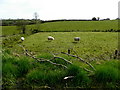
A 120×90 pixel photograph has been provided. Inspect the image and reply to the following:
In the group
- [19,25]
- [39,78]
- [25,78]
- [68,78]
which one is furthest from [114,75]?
[19,25]

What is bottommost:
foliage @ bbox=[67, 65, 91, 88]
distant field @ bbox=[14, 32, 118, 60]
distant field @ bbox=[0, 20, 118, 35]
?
distant field @ bbox=[14, 32, 118, 60]

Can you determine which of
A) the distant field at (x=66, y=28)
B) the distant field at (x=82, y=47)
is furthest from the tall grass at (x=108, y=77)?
the distant field at (x=66, y=28)

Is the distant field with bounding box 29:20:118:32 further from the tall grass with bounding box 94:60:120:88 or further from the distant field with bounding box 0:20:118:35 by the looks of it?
the tall grass with bounding box 94:60:120:88

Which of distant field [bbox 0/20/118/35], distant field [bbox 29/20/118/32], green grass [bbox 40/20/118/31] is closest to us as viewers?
distant field [bbox 0/20/118/35]

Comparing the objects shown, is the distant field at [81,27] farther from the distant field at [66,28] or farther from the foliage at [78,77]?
the foliage at [78,77]

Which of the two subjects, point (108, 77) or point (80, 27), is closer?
point (108, 77)

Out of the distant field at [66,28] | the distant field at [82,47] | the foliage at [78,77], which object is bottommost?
the distant field at [82,47]

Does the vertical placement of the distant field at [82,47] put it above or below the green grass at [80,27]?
below

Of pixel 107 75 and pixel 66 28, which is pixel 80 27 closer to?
pixel 66 28

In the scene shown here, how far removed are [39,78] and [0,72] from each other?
81 centimetres

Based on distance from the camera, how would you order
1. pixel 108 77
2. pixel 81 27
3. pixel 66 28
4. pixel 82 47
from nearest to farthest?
→ pixel 108 77 → pixel 82 47 → pixel 66 28 → pixel 81 27

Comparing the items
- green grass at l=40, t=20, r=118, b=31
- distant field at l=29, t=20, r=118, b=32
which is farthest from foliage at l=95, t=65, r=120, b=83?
green grass at l=40, t=20, r=118, b=31

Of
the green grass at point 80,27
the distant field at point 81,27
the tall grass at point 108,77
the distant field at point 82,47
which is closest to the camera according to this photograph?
the tall grass at point 108,77

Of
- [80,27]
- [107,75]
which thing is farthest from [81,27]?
[107,75]
